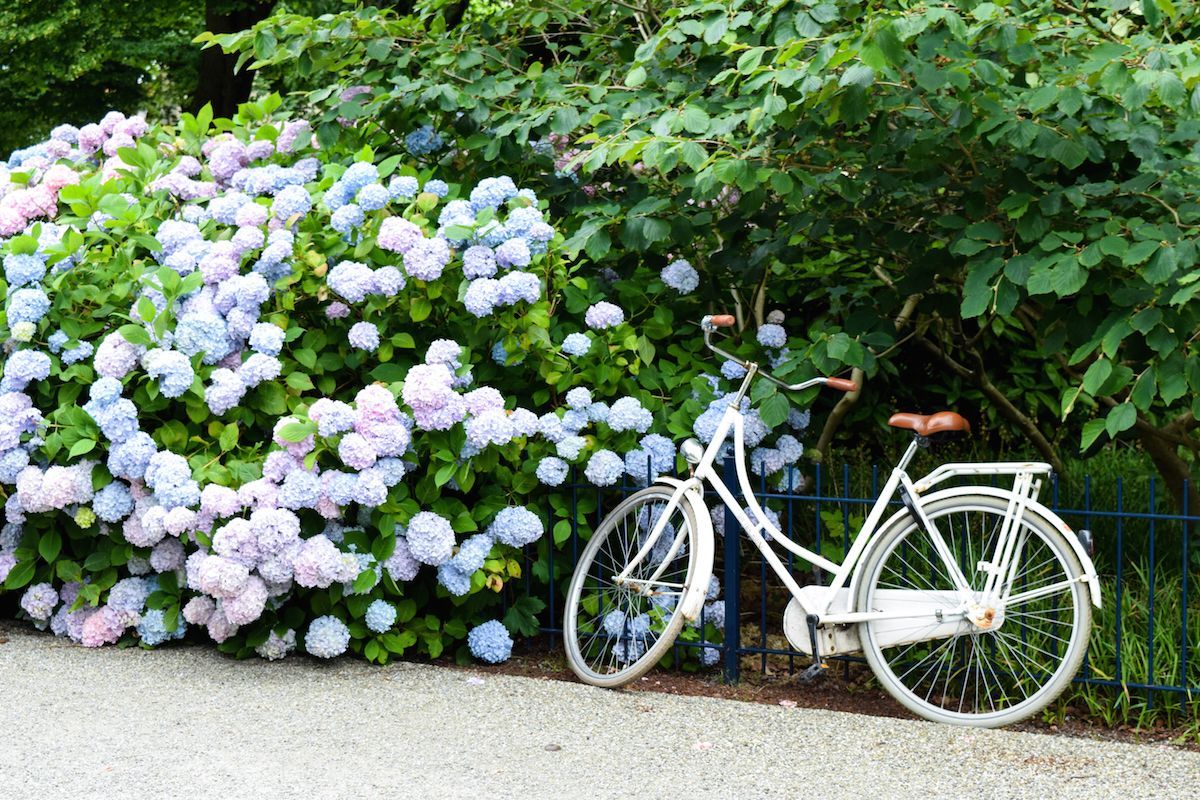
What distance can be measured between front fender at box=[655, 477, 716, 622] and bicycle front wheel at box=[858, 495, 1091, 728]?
51 cm

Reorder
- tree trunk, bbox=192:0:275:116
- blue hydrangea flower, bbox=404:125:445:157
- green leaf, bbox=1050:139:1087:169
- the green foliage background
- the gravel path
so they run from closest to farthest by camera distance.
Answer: the gravel path, the green foliage background, green leaf, bbox=1050:139:1087:169, blue hydrangea flower, bbox=404:125:445:157, tree trunk, bbox=192:0:275:116

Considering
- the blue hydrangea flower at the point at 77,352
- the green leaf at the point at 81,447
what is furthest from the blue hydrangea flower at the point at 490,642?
the blue hydrangea flower at the point at 77,352

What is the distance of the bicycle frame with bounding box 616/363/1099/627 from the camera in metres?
4.01

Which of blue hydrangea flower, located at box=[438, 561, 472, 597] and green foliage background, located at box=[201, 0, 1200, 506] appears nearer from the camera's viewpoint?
green foliage background, located at box=[201, 0, 1200, 506]

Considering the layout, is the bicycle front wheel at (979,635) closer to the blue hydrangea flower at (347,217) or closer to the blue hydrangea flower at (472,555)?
the blue hydrangea flower at (472,555)

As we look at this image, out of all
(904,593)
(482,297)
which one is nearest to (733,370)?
(482,297)

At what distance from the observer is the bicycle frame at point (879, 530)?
401cm

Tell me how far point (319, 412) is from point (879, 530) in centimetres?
188

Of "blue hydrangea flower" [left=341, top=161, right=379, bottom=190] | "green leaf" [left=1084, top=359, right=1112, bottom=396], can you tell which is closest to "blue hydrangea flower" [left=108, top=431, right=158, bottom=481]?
"blue hydrangea flower" [left=341, top=161, right=379, bottom=190]

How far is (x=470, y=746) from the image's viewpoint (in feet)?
12.7

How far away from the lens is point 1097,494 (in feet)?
19.2

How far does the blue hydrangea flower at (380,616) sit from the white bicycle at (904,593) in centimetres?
64

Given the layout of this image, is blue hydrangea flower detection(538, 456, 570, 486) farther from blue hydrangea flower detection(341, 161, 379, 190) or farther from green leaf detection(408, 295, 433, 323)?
blue hydrangea flower detection(341, 161, 379, 190)

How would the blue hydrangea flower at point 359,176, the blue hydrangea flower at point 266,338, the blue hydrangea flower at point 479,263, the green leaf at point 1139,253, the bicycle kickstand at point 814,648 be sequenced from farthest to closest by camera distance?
the blue hydrangea flower at point 359,176
the blue hydrangea flower at point 479,263
the blue hydrangea flower at point 266,338
the bicycle kickstand at point 814,648
the green leaf at point 1139,253
